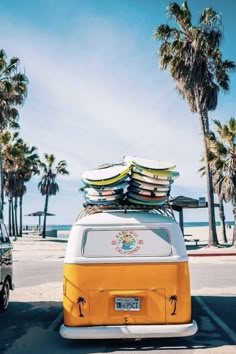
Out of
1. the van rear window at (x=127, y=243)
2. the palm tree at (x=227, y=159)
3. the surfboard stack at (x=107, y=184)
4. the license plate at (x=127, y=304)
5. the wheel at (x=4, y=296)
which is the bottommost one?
the wheel at (x=4, y=296)

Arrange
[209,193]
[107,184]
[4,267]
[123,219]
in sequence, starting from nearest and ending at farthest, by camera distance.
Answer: [123,219], [107,184], [4,267], [209,193]

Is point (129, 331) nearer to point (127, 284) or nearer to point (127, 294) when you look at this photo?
point (127, 294)

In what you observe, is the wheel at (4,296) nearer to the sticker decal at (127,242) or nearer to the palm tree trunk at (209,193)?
the sticker decal at (127,242)

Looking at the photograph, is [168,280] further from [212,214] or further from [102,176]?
[212,214]

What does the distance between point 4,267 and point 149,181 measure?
3.99 metres

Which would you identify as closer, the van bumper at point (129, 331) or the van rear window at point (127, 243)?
the van bumper at point (129, 331)

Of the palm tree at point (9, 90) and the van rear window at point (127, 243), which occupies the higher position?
the palm tree at point (9, 90)

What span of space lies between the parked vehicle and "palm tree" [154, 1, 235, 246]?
1979 centimetres

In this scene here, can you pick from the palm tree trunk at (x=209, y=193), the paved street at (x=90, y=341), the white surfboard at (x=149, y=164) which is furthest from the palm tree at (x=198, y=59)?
the white surfboard at (x=149, y=164)

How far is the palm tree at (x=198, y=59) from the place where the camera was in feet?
90.1

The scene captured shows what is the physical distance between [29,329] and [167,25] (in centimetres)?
2589

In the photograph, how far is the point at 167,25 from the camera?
2873 centimetres

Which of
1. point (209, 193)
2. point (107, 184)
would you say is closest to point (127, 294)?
point (107, 184)

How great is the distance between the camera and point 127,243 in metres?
Answer: 5.84
